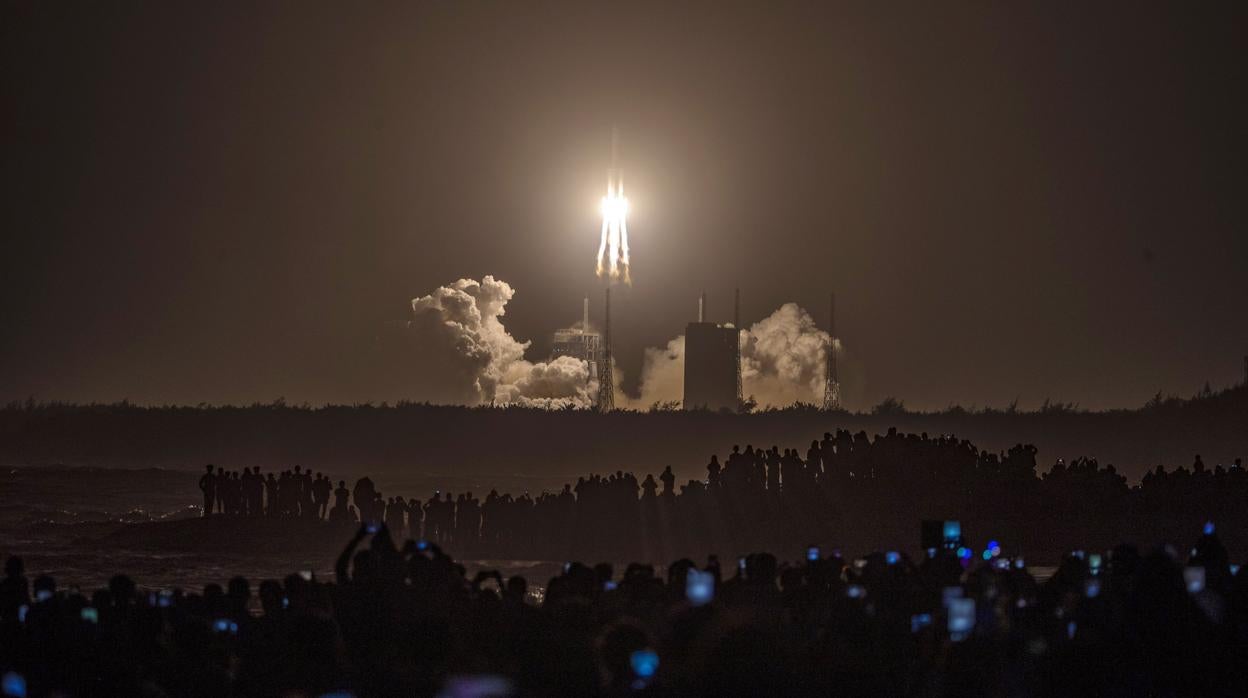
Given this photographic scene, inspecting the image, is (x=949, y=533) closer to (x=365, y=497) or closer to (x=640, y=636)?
(x=640, y=636)

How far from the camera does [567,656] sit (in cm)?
1394

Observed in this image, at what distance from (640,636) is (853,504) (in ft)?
115

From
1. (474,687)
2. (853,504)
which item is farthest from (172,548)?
(474,687)

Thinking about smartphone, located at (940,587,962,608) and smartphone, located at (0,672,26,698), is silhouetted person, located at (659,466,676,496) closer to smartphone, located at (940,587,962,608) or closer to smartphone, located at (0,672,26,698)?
smartphone, located at (940,587,962,608)

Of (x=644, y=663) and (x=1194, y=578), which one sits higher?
(x=1194, y=578)

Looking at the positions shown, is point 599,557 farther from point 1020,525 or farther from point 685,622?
point 685,622

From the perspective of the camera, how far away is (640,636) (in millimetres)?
11742

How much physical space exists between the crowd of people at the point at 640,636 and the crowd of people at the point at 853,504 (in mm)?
25781

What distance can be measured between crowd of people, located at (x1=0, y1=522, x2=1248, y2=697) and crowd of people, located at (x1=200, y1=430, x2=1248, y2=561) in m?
25.8

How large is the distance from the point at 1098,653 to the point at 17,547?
54.4 m

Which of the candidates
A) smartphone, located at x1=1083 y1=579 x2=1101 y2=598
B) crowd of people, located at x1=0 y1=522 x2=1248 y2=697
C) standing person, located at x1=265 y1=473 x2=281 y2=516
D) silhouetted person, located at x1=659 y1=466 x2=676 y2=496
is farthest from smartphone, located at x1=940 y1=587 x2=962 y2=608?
standing person, located at x1=265 y1=473 x2=281 y2=516

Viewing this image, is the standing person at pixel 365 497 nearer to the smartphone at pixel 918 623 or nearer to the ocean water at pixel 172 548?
the ocean water at pixel 172 548

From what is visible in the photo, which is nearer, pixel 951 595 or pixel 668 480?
pixel 951 595

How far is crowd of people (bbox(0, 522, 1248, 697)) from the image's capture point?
1231 centimetres
